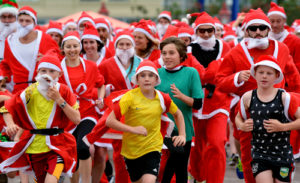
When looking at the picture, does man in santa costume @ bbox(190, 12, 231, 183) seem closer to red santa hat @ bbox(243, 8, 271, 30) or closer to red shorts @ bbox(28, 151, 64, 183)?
red santa hat @ bbox(243, 8, 271, 30)

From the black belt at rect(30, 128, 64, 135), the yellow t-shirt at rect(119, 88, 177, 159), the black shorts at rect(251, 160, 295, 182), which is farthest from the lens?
the black belt at rect(30, 128, 64, 135)

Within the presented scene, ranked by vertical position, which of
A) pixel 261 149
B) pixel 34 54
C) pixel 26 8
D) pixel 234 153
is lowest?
pixel 234 153

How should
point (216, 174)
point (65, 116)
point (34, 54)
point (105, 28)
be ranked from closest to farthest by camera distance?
point (65, 116), point (216, 174), point (34, 54), point (105, 28)

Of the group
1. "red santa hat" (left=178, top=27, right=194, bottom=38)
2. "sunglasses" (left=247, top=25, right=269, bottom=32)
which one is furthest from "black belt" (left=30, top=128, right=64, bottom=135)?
"red santa hat" (left=178, top=27, right=194, bottom=38)

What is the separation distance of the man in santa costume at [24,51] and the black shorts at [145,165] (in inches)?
119

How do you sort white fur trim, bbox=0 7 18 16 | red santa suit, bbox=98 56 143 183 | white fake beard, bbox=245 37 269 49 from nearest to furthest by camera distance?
white fake beard, bbox=245 37 269 49
red santa suit, bbox=98 56 143 183
white fur trim, bbox=0 7 18 16

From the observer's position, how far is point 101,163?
8.98 meters

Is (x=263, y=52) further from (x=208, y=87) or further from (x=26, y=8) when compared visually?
(x=26, y=8)

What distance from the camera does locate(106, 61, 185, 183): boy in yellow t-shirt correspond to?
6922mm

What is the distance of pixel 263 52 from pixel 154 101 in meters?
1.60

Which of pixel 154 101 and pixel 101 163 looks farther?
pixel 101 163

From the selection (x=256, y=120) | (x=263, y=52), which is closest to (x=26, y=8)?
(x=263, y=52)

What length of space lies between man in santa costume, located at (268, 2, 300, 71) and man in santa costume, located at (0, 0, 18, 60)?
12.9 ft

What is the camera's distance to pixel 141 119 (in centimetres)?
692
